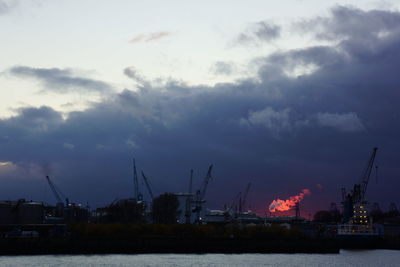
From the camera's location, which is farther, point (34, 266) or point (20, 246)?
point (20, 246)

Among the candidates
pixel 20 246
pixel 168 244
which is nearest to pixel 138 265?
pixel 20 246

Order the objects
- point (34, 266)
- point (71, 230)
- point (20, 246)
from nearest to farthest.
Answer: point (34, 266), point (20, 246), point (71, 230)

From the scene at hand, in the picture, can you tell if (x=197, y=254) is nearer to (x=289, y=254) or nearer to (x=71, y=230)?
(x=289, y=254)

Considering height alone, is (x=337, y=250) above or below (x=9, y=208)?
below

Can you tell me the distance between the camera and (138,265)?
11438 cm

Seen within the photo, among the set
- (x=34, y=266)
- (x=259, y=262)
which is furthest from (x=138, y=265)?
(x=259, y=262)

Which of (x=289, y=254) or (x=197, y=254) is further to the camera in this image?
(x=289, y=254)

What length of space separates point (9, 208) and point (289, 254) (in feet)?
262

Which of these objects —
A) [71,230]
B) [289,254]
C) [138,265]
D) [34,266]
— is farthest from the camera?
[71,230]

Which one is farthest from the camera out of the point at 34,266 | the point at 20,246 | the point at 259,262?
the point at 20,246

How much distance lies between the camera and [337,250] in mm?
176375

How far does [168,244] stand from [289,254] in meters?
32.6

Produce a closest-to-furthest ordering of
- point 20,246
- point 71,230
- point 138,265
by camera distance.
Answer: point 138,265 → point 20,246 → point 71,230

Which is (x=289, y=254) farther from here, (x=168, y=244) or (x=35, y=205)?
(x=35, y=205)
